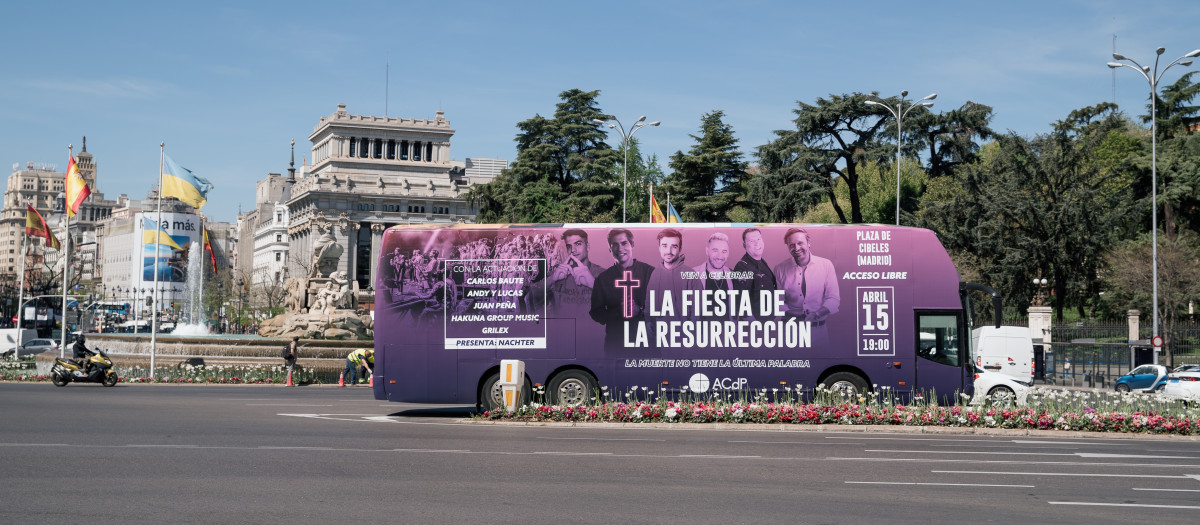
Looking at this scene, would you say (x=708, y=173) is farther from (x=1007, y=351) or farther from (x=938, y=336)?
(x=938, y=336)

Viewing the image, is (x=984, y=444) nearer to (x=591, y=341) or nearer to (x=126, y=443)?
(x=591, y=341)

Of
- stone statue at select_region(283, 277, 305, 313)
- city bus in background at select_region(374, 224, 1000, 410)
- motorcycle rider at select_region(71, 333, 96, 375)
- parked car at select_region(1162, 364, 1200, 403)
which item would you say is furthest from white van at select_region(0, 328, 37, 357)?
parked car at select_region(1162, 364, 1200, 403)

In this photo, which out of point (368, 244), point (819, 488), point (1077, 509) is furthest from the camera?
point (368, 244)

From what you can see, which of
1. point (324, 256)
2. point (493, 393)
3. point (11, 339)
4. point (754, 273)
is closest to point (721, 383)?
point (754, 273)

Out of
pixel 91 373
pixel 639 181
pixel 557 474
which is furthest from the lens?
pixel 639 181

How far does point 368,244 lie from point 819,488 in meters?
123

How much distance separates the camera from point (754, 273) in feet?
66.6

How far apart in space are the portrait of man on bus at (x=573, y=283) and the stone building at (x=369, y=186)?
10577 centimetres

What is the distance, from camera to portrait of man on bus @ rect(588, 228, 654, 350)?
20172 mm

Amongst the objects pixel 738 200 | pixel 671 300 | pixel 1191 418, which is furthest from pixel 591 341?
pixel 738 200

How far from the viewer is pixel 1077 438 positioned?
18.3 m

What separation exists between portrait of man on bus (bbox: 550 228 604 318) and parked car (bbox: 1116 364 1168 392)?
23.8 meters

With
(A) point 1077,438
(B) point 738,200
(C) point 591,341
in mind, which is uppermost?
(B) point 738,200

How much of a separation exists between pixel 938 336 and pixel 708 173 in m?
50.3
